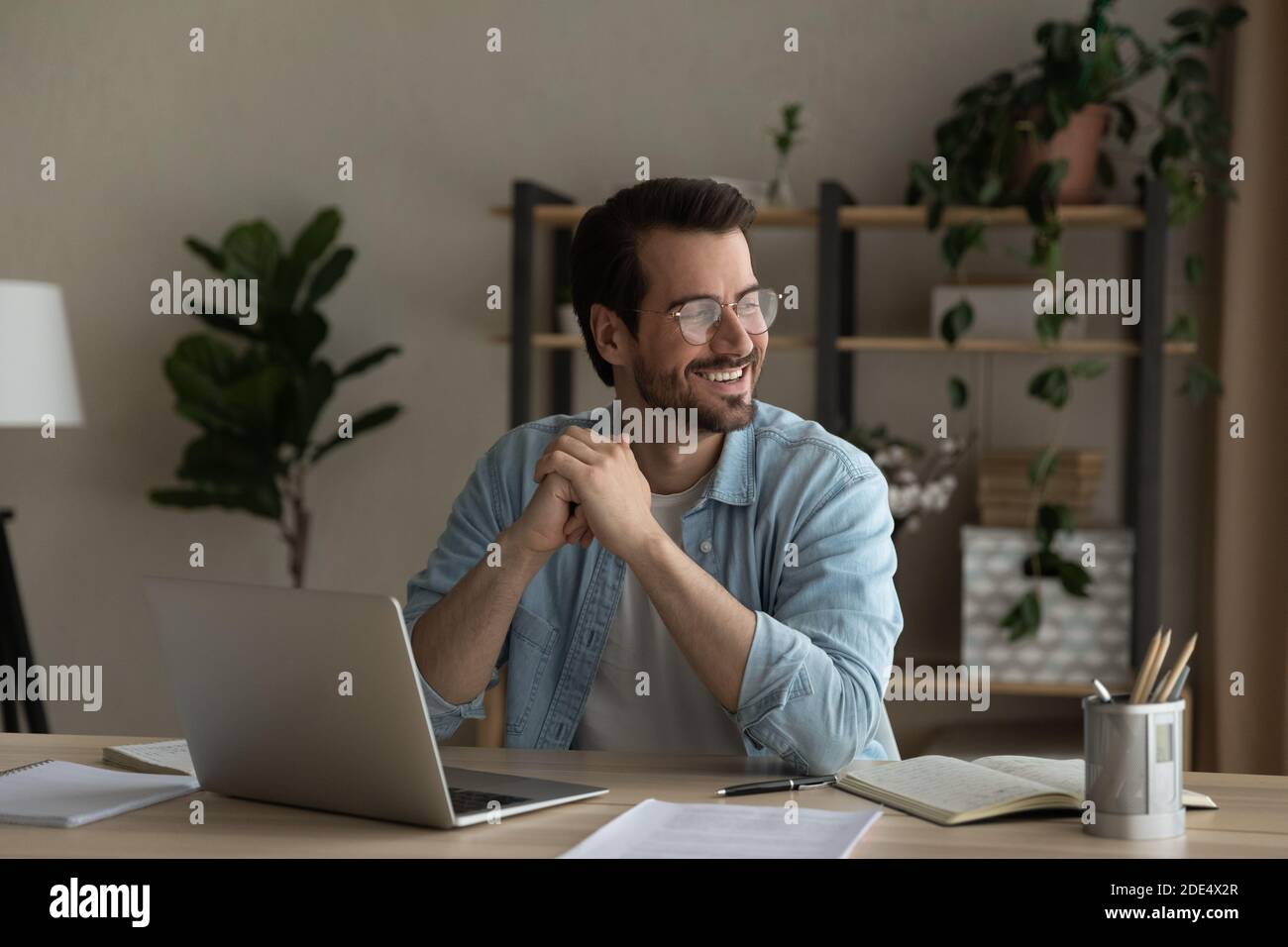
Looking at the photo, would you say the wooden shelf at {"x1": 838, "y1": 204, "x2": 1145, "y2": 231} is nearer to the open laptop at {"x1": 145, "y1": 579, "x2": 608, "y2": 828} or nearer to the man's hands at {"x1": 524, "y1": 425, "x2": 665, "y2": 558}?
the man's hands at {"x1": 524, "y1": 425, "x2": 665, "y2": 558}

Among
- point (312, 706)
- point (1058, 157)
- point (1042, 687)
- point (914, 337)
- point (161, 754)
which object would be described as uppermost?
point (1058, 157)

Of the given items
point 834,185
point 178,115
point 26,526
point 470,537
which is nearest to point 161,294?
point 178,115

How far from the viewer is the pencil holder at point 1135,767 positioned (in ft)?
3.71

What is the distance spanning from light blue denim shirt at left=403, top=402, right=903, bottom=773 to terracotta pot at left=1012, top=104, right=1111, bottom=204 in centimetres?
141

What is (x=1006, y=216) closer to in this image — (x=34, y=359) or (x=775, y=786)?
(x=775, y=786)

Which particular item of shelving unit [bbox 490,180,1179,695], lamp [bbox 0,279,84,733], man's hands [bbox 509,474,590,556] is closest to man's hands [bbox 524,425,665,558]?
man's hands [bbox 509,474,590,556]

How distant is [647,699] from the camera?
1.76 m

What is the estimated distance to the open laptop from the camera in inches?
45.2

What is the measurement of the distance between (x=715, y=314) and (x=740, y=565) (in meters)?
0.32

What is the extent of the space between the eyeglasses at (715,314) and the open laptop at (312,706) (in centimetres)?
68

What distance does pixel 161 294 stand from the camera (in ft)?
12.6

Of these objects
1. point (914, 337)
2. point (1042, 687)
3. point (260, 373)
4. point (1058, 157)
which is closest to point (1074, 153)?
point (1058, 157)
